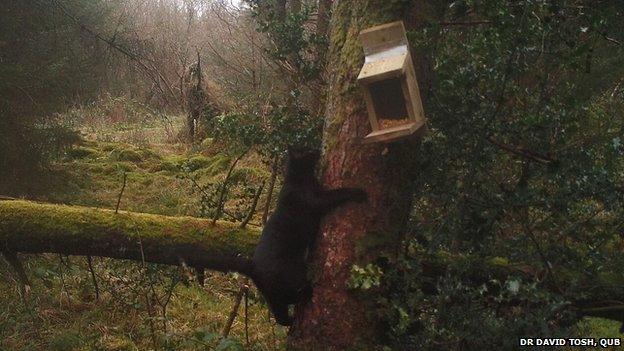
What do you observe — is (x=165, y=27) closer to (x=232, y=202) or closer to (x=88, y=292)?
(x=232, y=202)

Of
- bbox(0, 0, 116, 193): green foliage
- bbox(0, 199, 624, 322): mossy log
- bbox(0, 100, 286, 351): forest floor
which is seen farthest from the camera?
bbox(0, 0, 116, 193): green foliage

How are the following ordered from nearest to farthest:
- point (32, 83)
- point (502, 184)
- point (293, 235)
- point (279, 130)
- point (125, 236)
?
1. point (502, 184)
2. point (293, 235)
3. point (125, 236)
4. point (279, 130)
5. point (32, 83)

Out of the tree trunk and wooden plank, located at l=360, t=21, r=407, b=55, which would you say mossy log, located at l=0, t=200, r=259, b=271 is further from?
wooden plank, located at l=360, t=21, r=407, b=55

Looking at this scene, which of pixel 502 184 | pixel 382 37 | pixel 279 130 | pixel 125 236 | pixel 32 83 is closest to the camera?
pixel 382 37

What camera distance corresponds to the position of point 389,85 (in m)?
3.06

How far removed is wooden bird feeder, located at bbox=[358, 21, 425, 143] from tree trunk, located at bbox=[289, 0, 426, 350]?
0.21 meters

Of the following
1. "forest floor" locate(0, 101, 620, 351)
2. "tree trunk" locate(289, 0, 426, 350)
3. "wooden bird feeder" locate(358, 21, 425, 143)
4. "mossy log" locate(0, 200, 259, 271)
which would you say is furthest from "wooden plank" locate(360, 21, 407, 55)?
"forest floor" locate(0, 101, 620, 351)

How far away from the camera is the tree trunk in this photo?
3.18 meters

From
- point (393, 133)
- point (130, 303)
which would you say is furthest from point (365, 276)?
point (130, 303)

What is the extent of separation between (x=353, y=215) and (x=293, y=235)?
1.72 ft

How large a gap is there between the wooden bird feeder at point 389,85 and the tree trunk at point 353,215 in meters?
0.21

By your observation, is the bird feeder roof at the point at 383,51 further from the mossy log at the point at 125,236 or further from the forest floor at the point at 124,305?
the forest floor at the point at 124,305

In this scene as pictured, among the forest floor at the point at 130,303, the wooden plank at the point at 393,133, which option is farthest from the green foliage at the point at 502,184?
the forest floor at the point at 130,303

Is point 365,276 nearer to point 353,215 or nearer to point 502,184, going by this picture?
point 353,215
